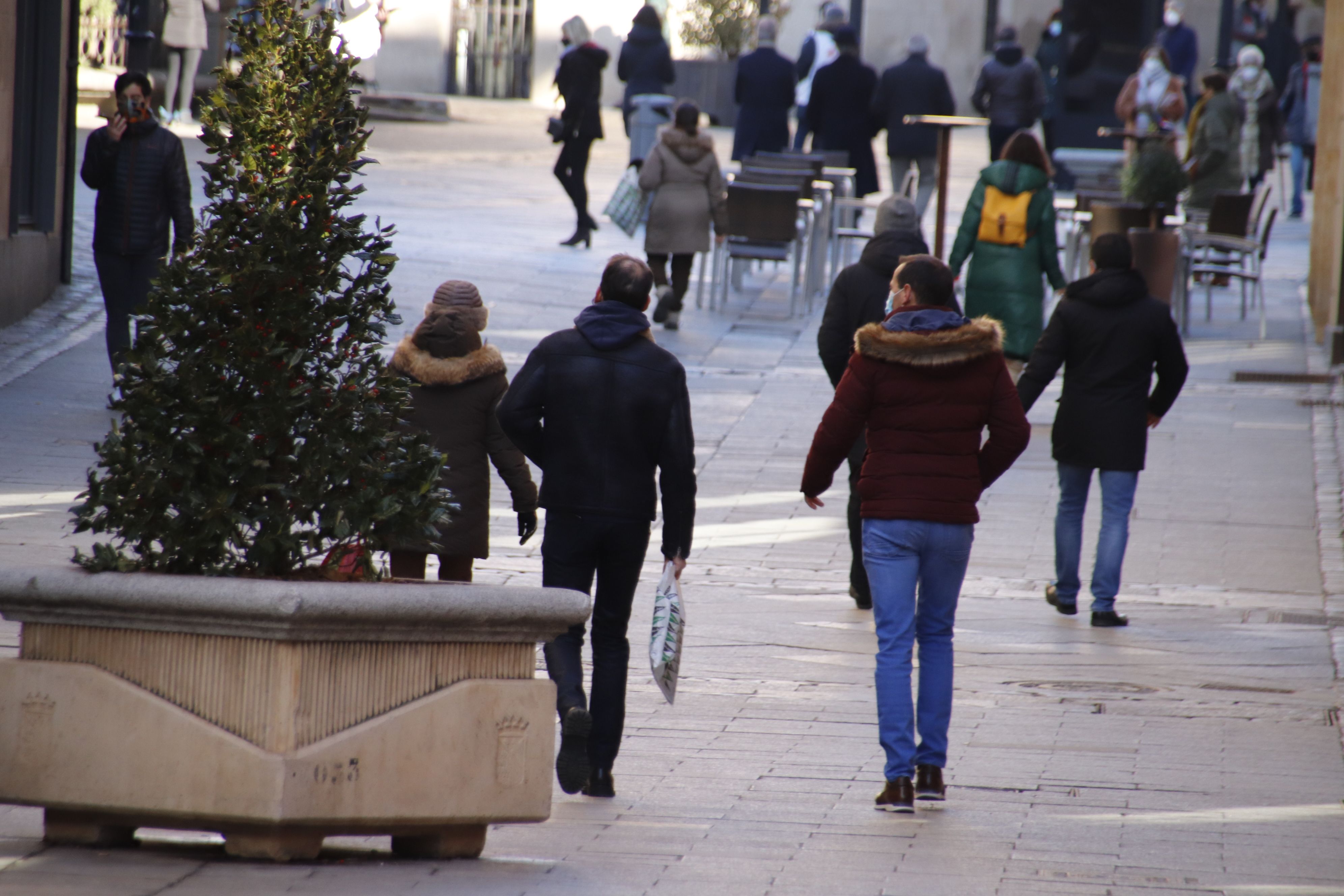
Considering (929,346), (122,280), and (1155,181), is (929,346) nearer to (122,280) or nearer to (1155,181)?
(122,280)

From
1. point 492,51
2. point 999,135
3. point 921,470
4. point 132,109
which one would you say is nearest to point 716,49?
point 492,51

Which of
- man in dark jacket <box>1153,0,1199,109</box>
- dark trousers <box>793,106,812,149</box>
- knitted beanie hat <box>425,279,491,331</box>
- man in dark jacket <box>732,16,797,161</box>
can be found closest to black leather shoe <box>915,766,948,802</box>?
knitted beanie hat <box>425,279,491,331</box>

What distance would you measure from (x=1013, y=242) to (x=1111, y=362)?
10.9ft

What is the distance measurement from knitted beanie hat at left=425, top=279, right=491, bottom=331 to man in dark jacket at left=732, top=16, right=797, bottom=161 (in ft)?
48.9

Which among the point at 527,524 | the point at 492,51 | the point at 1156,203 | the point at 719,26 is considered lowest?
the point at 527,524

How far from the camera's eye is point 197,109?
5320 millimetres

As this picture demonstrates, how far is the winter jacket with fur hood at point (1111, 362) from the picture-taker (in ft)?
28.7

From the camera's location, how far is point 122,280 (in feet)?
37.7

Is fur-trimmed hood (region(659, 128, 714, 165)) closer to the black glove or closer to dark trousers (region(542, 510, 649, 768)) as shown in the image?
the black glove

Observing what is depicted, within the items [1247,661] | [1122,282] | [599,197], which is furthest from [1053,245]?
[599,197]

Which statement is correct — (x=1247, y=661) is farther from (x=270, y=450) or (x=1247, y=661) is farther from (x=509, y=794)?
(x=270, y=450)

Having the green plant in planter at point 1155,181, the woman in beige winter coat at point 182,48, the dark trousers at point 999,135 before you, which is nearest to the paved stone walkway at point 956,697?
the green plant in planter at point 1155,181

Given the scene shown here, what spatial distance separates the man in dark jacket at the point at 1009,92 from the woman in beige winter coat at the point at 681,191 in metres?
7.28

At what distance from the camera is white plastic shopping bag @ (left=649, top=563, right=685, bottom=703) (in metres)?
5.93
